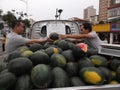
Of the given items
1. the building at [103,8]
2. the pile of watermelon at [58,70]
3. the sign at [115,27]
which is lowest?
the sign at [115,27]

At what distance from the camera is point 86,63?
3395 millimetres

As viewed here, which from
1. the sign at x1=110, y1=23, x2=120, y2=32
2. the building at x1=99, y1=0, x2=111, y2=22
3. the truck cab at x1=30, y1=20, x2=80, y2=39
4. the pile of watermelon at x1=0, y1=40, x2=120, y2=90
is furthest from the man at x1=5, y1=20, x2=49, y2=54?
the building at x1=99, y1=0, x2=111, y2=22

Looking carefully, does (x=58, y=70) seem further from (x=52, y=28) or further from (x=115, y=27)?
(x=115, y=27)

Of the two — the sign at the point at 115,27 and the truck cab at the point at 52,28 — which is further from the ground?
the truck cab at the point at 52,28

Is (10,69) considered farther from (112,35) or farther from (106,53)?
(112,35)

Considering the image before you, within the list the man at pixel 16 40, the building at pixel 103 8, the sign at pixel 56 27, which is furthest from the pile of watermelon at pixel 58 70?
the building at pixel 103 8

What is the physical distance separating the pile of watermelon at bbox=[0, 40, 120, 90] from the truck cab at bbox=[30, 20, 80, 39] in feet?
17.1

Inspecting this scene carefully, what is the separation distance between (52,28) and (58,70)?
5.88 metres

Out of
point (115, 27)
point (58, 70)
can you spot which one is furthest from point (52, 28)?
point (115, 27)

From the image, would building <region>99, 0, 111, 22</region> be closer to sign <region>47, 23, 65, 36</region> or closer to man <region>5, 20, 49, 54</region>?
sign <region>47, 23, 65, 36</region>

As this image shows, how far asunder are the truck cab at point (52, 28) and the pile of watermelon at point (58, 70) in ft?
17.1

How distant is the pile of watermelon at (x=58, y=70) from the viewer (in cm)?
295

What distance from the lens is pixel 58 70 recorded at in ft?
10.5

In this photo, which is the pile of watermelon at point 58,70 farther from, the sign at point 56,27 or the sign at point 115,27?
the sign at point 115,27
